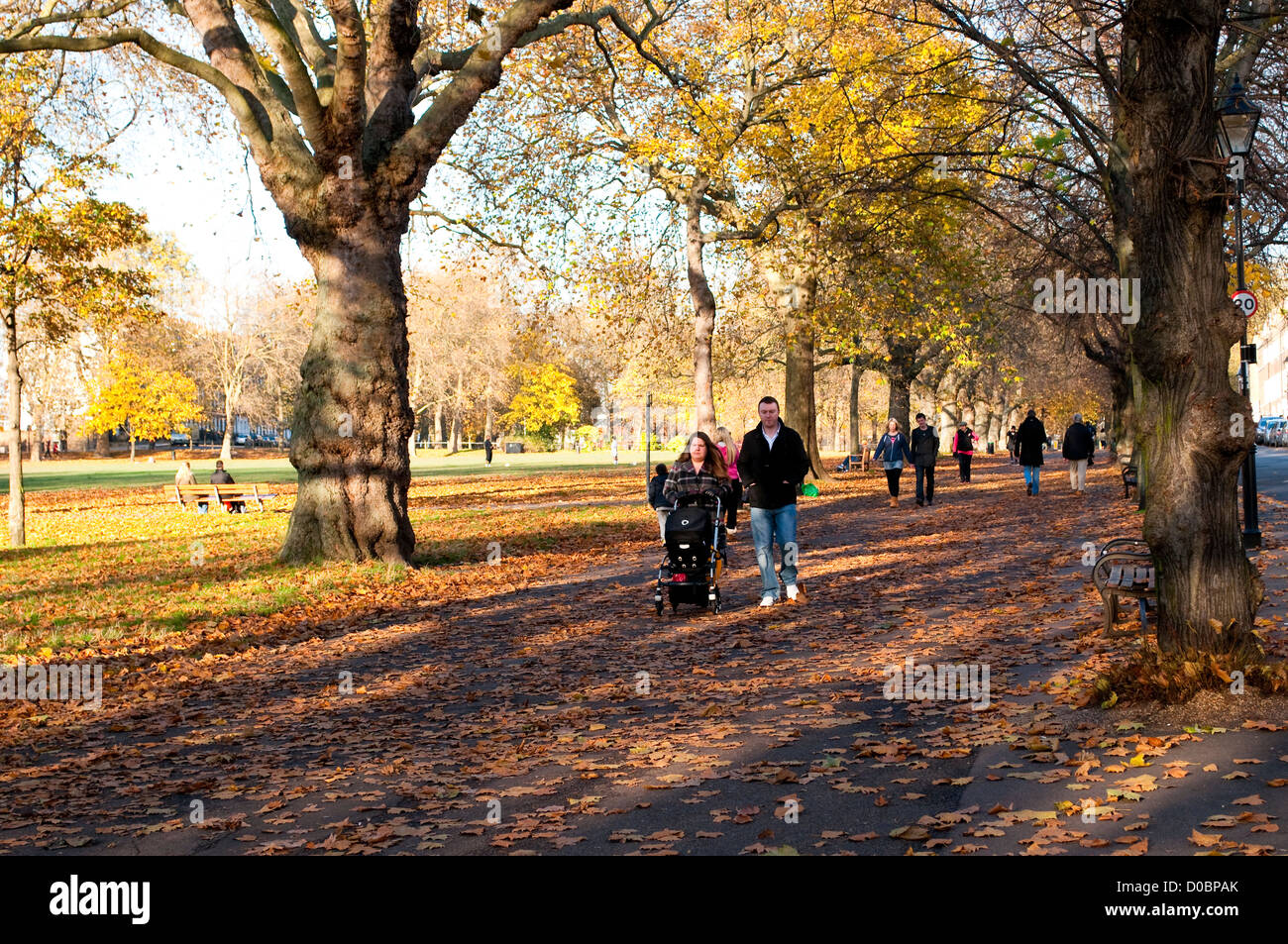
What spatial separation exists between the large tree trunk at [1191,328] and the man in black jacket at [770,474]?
5.38m

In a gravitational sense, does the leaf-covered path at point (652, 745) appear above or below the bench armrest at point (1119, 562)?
below

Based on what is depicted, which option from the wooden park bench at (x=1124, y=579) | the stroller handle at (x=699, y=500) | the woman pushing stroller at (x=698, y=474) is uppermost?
the woman pushing stroller at (x=698, y=474)

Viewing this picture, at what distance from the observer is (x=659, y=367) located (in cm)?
4616

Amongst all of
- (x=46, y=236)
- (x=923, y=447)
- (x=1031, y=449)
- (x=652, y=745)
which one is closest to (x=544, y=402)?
(x=1031, y=449)

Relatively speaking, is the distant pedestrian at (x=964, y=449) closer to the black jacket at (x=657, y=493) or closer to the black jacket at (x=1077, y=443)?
the black jacket at (x=1077, y=443)

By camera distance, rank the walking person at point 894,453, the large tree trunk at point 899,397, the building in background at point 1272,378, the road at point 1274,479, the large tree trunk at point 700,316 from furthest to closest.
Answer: the building in background at point 1272,378 < the large tree trunk at point 899,397 < the large tree trunk at point 700,316 < the walking person at point 894,453 < the road at point 1274,479

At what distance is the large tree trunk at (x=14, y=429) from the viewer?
18.8 metres

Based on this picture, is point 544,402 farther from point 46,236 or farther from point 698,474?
point 698,474

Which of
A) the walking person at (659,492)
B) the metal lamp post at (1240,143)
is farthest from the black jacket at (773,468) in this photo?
the metal lamp post at (1240,143)

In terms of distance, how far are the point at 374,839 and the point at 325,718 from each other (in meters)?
3.04

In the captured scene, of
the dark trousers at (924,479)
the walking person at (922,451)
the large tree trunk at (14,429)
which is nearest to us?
the large tree trunk at (14,429)

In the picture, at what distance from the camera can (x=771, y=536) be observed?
1288 centimetres

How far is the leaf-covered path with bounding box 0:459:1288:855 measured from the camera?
17.8 ft

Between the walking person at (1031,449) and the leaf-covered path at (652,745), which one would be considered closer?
the leaf-covered path at (652,745)
